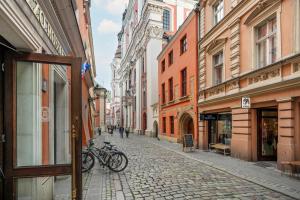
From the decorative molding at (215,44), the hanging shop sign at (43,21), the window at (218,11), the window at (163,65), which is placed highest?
the window at (218,11)

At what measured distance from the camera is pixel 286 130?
9.21 meters

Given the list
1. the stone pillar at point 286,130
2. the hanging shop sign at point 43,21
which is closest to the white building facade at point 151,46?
the stone pillar at point 286,130

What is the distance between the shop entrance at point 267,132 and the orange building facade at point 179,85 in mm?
6270

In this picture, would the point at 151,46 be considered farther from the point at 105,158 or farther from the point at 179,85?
the point at 105,158

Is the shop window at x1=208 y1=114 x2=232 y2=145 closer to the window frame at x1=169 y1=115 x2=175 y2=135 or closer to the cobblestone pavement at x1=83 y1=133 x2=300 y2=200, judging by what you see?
the cobblestone pavement at x1=83 y1=133 x2=300 y2=200

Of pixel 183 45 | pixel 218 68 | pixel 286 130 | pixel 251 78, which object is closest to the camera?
pixel 286 130

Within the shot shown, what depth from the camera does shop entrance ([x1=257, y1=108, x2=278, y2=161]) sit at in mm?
11773

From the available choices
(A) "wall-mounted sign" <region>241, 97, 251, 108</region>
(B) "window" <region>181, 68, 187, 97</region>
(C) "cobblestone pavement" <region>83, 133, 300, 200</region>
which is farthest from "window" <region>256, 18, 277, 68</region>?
(B) "window" <region>181, 68, 187, 97</region>

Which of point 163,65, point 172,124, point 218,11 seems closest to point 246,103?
point 218,11

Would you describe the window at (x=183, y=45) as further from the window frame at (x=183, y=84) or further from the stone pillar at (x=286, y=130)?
the stone pillar at (x=286, y=130)

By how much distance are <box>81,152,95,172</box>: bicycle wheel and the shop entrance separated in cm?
737

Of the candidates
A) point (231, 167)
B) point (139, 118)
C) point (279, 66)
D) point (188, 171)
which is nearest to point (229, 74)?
point (279, 66)

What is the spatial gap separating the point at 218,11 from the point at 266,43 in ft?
17.5

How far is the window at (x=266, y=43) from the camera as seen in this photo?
35.0 ft
